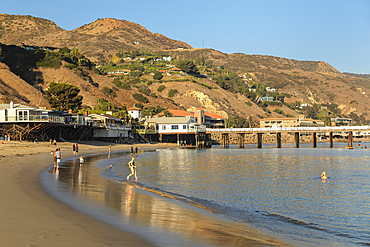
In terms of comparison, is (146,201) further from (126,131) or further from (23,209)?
(126,131)

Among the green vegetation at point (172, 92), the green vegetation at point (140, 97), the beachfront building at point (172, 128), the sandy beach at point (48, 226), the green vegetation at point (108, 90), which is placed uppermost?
the green vegetation at point (172, 92)

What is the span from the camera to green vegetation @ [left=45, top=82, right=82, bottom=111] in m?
90.8

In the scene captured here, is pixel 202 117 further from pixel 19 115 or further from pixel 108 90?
pixel 19 115

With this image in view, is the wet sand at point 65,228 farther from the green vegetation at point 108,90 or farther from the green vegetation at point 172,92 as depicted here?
the green vegetation at point 172,92

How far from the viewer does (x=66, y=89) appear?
304 ft

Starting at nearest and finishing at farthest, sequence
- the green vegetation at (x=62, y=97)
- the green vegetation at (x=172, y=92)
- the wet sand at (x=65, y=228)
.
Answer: the wet sand at (x=65, y=228)
the green vegetation at (x=62, y=97)
the green vegetation at (x=172, y=92)

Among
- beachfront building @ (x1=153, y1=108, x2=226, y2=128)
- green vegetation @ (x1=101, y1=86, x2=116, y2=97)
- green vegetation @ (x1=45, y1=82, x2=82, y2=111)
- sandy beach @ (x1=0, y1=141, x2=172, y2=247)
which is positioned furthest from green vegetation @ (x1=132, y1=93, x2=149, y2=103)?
sandy beach @ (x1=0, y1=141, x2=172, y2=247)

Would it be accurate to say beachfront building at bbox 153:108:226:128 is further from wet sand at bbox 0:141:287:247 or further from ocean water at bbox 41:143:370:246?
wet sand at bbox 0:141:287:247

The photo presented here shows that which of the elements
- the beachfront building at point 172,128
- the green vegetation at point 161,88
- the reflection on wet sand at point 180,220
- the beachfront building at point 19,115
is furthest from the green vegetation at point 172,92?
the reflection on wet sand at point 180,220

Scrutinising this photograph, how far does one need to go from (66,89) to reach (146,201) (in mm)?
82039

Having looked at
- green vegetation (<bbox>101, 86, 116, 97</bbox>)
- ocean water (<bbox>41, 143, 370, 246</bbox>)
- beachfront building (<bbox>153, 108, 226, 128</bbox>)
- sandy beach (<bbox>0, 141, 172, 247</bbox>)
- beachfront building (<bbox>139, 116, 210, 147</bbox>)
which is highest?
green vegetation (<bbox>101, 86, 116, 97</bbox>)

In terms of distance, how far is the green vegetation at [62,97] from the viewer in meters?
90.8

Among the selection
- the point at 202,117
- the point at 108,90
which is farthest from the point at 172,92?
the point at 202,117

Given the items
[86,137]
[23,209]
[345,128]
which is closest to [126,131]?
[86,137]
